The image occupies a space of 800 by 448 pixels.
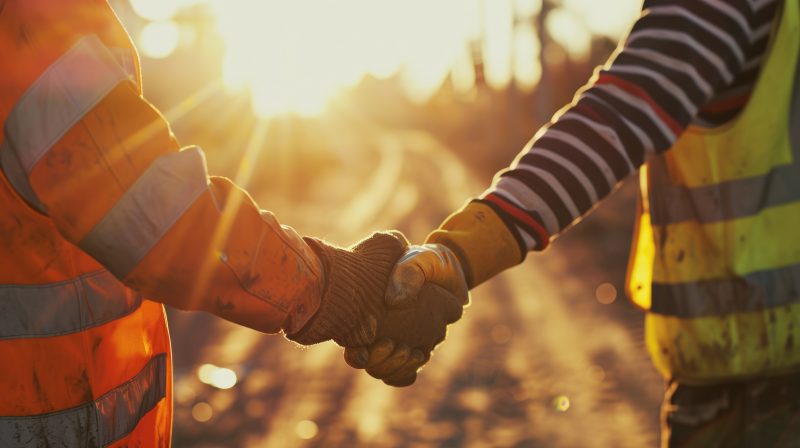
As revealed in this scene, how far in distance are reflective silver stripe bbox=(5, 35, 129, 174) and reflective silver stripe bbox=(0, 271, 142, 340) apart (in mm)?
251

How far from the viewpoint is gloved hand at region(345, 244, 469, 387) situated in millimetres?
2660

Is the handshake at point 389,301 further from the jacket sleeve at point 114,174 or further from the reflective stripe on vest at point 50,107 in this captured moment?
the reflective stripe on vest at point 50,107

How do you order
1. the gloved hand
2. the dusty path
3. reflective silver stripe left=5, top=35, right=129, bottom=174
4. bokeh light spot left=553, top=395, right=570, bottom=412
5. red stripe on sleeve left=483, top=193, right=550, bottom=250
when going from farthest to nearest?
bokeh light spot left=553, top=395, right=570, bottom=412
the dusty path
red stripe on sleeve left=483, top=193, right=550, bottom=250
the gloved hand
reflective silver stripe left=5, top=35, right=129, bottom=174

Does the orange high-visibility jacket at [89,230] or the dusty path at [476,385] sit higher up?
the dusty path at [476,385]

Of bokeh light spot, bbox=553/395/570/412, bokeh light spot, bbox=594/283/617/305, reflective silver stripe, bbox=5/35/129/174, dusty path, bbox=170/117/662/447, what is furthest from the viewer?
bokeh light spot, bbox=594/283/617/305

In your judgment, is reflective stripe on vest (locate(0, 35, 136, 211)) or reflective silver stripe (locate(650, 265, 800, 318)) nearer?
reflective stripe on vest (locate(0, 35, 136, 211))

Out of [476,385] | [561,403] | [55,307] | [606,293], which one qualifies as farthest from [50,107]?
[606,293]

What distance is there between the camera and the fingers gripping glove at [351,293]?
2.46 m

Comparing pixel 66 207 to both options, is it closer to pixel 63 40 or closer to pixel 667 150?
pixel 63 40

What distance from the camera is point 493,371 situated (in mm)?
7109

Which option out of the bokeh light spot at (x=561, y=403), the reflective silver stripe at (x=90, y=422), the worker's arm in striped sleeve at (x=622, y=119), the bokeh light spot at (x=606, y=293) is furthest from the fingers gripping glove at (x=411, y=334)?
the bokeh light spot at (x=606, y=293)

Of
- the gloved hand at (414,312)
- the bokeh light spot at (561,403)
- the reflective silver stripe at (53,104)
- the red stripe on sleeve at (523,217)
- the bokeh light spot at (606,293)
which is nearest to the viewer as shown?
the reflective silver stripe at (53,104)

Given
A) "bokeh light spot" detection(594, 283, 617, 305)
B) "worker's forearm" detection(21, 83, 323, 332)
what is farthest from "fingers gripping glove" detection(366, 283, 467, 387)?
"bokeh light spot" detection(594, 283, 617, 305)

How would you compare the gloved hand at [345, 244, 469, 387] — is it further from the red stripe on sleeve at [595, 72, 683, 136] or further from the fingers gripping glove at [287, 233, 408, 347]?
the red stripe on sleeve at [595, 72, 683, 136]
